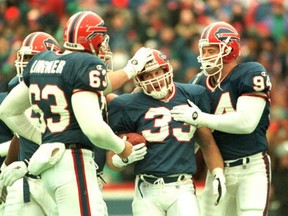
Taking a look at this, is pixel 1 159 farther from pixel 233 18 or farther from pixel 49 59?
pixel 233 18

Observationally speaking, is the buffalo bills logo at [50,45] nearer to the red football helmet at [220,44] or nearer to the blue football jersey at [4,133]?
the blue football jersey at [4,133]

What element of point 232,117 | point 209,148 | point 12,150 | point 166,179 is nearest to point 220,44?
point 232,117

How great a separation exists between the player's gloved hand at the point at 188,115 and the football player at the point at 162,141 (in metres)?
0.05

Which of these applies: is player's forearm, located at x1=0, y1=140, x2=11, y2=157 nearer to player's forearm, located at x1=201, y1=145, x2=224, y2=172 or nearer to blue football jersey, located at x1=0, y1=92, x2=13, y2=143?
blue football jersey, located at x1=0, y1=92, x2=13, y2=143

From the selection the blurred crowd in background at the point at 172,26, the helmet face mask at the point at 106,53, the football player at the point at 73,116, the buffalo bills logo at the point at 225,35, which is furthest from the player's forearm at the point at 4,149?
the blurred crowd in background at the point at 172,26

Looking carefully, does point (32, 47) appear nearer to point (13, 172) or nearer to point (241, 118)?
point (13, 172)

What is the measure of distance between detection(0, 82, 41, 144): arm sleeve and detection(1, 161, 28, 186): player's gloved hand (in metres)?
0.22

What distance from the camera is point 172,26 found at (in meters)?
14.6

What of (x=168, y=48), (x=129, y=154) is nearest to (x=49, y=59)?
(x=129, y=154)

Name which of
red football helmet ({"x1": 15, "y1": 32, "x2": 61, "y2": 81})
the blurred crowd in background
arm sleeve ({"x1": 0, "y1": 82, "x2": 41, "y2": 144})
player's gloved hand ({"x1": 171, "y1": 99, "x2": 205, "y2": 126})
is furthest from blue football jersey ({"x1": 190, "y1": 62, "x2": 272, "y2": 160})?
the blurred crowd in background

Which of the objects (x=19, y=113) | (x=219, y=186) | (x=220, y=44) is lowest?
(x=219, y=186)

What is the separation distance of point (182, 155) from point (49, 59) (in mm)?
1279

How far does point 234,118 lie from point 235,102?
0.25 meters

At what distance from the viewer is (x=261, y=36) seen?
14531 millimetres
